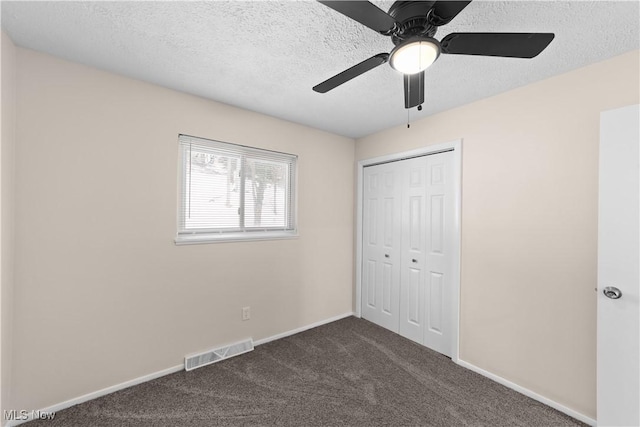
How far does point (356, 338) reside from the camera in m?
2.95

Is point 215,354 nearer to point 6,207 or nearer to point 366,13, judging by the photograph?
point 6,207

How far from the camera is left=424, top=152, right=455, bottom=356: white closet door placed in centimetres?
261

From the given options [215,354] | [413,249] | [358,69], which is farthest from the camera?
[413,249]

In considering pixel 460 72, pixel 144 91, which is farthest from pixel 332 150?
pixel 144 91

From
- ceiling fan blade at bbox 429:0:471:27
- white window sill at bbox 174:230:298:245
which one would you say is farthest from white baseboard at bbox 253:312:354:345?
ceiling fan blade at bbox 429:0:471:27

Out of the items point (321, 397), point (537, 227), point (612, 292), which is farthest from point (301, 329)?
point (612, 292)

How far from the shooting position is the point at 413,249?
2.95 meters

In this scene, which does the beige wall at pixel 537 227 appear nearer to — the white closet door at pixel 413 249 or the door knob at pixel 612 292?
the door knob at pixel 612 292

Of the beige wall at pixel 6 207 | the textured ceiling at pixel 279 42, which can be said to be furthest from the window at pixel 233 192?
the beige wall at pixel 6 207

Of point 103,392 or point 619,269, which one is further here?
point 103,392

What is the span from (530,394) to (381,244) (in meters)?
1.80

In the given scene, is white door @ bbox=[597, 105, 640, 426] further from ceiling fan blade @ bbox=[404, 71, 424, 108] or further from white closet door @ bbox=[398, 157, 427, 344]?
white closet door @ bbox=[398, 157, 427, 344]

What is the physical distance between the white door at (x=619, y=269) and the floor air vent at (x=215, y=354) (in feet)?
8.51

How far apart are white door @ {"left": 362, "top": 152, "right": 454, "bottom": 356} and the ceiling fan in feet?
4.89
